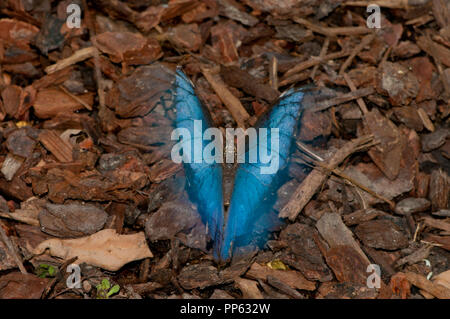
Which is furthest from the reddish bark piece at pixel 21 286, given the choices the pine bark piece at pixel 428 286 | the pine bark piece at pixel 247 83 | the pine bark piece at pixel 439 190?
the pine bark piece at pixel 439 190

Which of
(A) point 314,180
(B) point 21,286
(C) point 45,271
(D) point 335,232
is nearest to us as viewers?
(B) point 21,286

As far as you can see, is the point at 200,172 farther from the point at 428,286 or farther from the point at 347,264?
the point at 428,286

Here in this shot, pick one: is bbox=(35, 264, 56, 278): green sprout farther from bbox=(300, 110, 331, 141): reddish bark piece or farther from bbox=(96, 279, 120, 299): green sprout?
bbox=(300, 110, 331, 141): reddish bark piece

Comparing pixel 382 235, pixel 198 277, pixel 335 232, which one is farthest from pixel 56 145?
pixel 382 235

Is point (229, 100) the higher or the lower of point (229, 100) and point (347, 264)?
the higher

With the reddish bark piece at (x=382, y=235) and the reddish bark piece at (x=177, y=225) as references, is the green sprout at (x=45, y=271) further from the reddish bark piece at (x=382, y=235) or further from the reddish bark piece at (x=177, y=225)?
the reddish bark piece at (x=382, y=235)

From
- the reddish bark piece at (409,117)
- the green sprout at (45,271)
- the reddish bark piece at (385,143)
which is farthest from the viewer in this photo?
the reddish bark piece at (409,117)

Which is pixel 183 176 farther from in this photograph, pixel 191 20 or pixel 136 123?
pixel 191 20

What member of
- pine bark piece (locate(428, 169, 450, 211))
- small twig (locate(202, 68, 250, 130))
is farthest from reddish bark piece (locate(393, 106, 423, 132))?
small twig (locate(202, 68, 250, 130))
